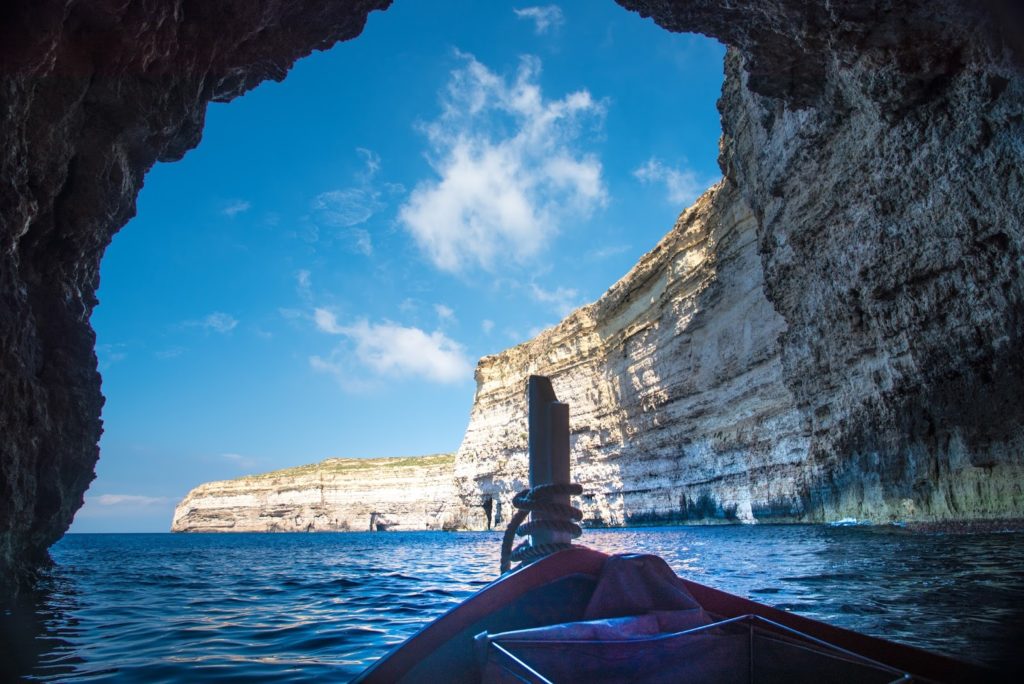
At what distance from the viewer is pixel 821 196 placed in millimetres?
18766

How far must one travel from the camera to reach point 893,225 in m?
15.3

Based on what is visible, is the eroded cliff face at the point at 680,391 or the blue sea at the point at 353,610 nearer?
the blue sea at the point at 353,610

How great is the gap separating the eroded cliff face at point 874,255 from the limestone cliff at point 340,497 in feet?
184

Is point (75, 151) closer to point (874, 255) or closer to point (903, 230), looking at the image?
point (903, 230)

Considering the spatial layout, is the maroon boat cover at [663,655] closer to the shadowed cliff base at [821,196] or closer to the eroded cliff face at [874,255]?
the shadowed cliff base at [821,196]

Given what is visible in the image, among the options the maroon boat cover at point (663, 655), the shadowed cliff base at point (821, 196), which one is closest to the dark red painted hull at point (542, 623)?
the maroon boat cover at point (663, 655)

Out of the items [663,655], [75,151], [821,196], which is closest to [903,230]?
[821,196]

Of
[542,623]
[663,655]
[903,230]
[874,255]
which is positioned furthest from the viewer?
[874,255]

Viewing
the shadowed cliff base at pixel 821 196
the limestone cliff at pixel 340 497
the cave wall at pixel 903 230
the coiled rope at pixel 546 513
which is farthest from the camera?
the limestone cliff at pixel 340 497

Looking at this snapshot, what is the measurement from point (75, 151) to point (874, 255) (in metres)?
18.9

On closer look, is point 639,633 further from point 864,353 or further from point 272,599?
point 864,353

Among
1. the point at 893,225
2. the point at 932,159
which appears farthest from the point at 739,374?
the point at 932,159

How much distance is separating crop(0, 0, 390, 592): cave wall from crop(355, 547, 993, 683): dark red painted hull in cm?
734

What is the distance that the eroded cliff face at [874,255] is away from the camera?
11219 millimetres
